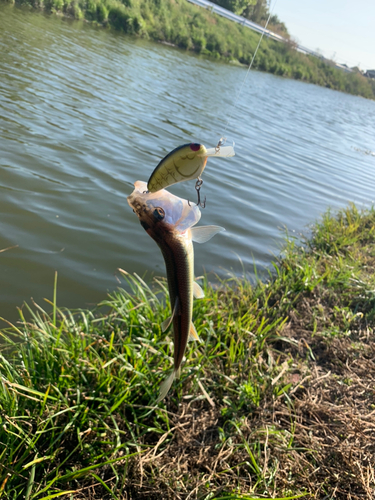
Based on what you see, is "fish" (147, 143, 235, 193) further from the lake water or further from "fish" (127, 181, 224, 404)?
the lake water

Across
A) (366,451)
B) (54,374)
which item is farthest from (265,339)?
(54,374)

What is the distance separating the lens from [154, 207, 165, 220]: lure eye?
1207 mm

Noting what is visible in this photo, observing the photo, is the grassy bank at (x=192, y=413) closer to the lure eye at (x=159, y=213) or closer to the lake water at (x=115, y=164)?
the lure eye at (x=159, y=213)

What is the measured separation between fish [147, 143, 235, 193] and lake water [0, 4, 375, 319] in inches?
137

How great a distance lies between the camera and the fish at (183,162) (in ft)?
3.46

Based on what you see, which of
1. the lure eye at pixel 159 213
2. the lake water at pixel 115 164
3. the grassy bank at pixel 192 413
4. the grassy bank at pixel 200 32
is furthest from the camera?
the grassy bank at pixel 200 32

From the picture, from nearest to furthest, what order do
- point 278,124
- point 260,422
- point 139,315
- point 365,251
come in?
point 260,422
point 139,315
point 365,251
point 278,124

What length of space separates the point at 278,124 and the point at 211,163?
8080 mm

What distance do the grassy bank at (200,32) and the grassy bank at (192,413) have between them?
26662mm

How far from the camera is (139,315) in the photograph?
128 inches

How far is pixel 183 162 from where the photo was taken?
42.3 inches

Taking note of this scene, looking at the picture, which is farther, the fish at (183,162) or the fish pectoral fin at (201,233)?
the fish pectoral fin at (201,233)

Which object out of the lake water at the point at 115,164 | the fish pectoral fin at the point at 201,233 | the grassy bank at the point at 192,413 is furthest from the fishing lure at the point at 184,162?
the lake water at the point at 115,164

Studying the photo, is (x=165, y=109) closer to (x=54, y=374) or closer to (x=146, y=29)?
(x=54, y=374)
